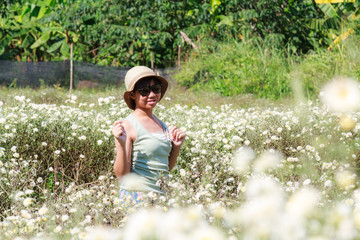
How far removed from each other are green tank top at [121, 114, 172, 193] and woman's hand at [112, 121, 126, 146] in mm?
194

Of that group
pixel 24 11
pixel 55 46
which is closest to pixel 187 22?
pixel 55 46

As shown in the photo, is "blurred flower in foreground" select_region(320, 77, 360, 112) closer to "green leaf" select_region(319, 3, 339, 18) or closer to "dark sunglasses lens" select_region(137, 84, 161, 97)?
"dark sunglasses lens" select_region(137, 84, 161, 97)

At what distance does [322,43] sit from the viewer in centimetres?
1482

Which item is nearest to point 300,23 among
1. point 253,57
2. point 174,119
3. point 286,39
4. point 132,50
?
point 286,39

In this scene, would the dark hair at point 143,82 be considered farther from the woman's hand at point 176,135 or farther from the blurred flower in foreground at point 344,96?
the blurred flower in foreground at point 344,96

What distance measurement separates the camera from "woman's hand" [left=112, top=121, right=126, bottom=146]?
2.79 meters

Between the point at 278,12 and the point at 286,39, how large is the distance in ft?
2.88

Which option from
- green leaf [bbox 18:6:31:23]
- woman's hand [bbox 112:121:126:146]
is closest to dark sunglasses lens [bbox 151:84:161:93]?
woman's hand [bbox 112:121:126:146]

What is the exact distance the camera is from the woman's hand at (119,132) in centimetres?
279

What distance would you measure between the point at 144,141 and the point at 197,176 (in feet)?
2.78

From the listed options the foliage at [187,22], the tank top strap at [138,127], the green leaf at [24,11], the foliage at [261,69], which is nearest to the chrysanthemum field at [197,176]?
the tank top strap at [138,127]

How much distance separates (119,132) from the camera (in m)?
2.78

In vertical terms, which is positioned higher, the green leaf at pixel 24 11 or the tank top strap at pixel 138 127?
the tank top strap at pixel 138 127

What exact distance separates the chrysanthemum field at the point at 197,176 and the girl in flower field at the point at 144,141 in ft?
0.57
